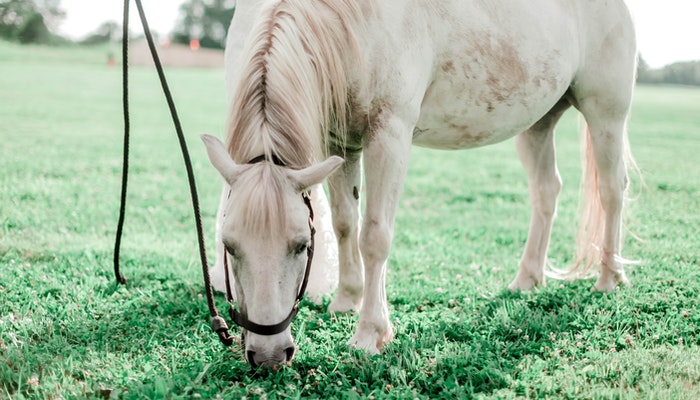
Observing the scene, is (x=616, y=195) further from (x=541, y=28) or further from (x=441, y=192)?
(x=441, y=192)

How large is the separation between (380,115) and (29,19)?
4704 cm

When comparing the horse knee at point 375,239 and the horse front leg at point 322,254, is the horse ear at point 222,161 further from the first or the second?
the horse front leg at point 322,254

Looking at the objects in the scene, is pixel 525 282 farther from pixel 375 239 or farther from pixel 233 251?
pixel 233 251

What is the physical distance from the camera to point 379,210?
11.1 ft

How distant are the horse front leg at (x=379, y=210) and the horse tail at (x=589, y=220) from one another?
2.10 meters

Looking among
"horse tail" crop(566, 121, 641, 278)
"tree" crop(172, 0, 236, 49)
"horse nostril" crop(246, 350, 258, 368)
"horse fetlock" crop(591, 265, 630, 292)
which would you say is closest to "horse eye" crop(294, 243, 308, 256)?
"horse nostril" crop(246, 350, 258, 368)

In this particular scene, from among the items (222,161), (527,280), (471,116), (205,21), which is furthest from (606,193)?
(205,21)

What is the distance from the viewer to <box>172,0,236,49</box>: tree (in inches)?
3179

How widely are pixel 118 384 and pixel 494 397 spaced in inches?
69.2

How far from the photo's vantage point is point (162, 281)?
182 inches

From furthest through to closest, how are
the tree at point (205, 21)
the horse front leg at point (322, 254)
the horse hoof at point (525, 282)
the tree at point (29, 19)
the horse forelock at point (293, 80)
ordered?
the tree at point (205, 21), the tree at point (29, 19), the horse hoof at point (525, 282), the horse front leg at point (322, 254), the horse forelock at point (293, 80)

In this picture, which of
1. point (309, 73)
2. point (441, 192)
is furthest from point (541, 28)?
point (441, 192)

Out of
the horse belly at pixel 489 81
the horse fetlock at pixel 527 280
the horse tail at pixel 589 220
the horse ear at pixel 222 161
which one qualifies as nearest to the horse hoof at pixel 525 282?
the horse fetlock at pixel 527 280

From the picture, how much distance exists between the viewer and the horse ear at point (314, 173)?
104 inches
